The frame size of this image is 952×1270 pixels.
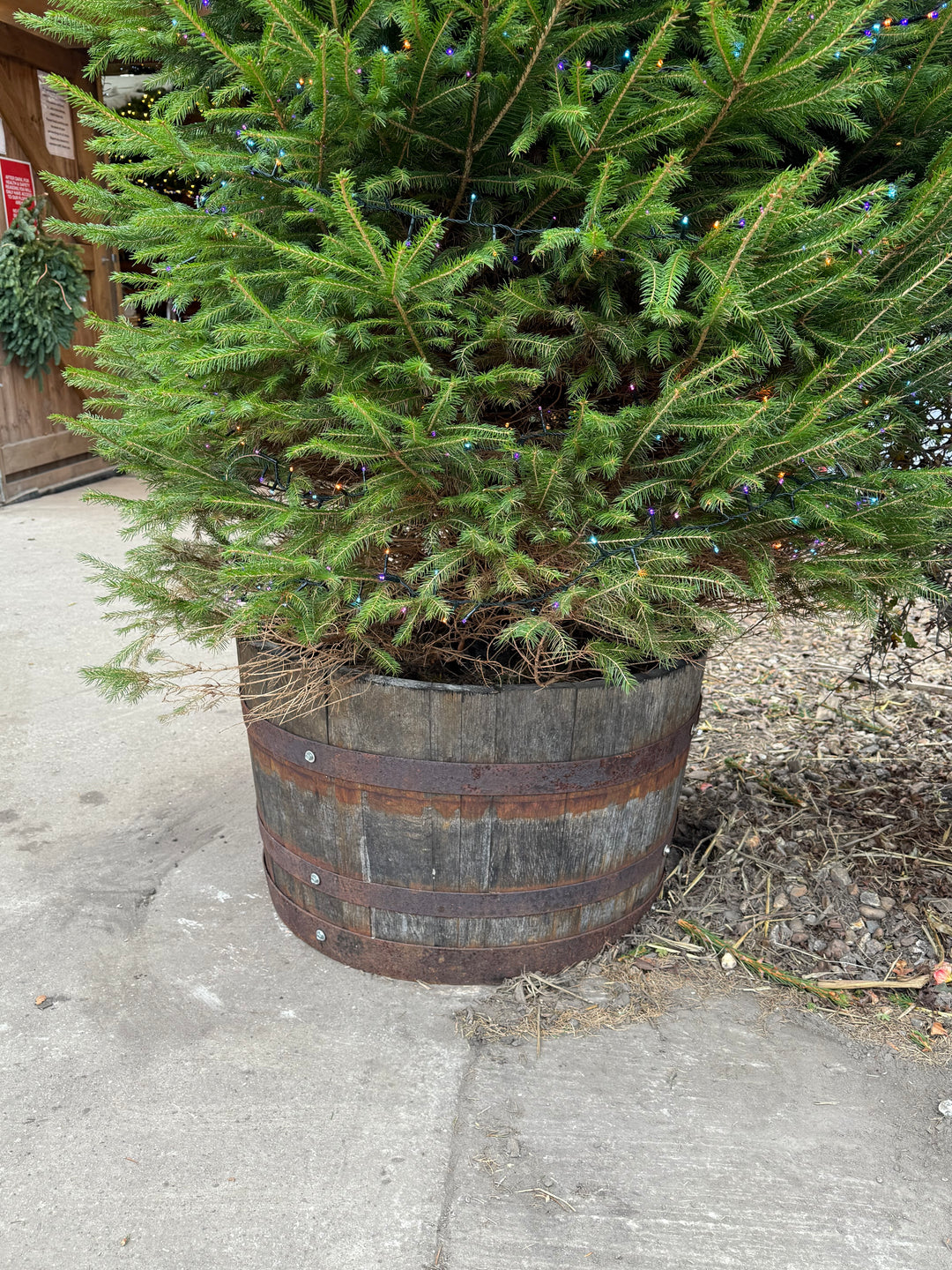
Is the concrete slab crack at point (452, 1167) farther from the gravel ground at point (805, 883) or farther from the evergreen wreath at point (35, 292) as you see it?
the evergreen wreath at point (35, 292)

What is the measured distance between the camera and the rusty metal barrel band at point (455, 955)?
224cm

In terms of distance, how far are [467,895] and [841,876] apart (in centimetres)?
119

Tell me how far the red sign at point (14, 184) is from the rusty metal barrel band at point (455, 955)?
654cm

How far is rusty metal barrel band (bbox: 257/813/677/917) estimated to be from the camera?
7.10 ft

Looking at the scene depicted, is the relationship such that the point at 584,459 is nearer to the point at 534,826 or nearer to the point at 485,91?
the point at 485,91

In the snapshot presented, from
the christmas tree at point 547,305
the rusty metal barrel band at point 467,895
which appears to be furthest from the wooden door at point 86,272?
the rusty metal barrel band at point 467,895

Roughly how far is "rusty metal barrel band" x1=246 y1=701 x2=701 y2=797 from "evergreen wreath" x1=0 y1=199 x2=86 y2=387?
549 cm

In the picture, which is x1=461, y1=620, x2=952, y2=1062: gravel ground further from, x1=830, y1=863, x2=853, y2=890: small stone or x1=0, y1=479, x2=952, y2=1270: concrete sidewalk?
x1=0, y1=479, x2=952, y2=1270: concrete sidewalk

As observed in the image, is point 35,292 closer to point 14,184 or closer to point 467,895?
point 14,184

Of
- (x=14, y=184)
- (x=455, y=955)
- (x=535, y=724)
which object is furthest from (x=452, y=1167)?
(x=14, y=184)

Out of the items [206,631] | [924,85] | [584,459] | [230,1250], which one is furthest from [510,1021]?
[924,85]

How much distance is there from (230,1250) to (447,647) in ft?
4.08

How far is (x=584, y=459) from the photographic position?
181cm

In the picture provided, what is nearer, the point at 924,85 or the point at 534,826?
the point at 924,85
